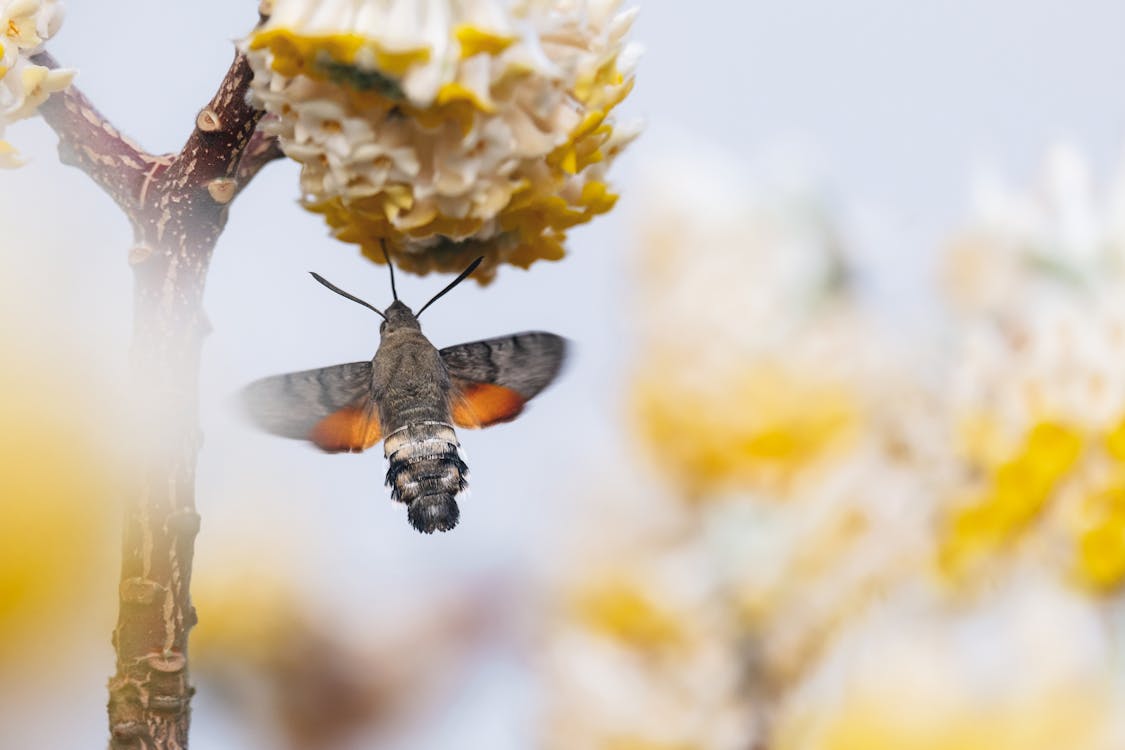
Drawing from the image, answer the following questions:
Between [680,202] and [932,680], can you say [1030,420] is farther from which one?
[680,202]

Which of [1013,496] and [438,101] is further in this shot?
[1013,496]

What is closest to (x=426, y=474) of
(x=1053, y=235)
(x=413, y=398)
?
(x=413, y=398)

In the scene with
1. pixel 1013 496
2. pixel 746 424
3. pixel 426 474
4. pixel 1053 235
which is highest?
pixel 746 424

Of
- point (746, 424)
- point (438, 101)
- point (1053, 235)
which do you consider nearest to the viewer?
point (438, 101)

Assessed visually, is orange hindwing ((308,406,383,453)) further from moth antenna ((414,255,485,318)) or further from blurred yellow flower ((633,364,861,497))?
blurred yellow flower ((633,364,861,497))

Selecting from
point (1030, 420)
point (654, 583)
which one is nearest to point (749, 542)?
point (654, 583)

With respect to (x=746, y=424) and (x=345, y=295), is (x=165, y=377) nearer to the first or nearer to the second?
(x=345, y=295)

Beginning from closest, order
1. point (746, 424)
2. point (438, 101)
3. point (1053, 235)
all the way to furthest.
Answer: point (438, 101), point (1053, 235), point (746, 424)
